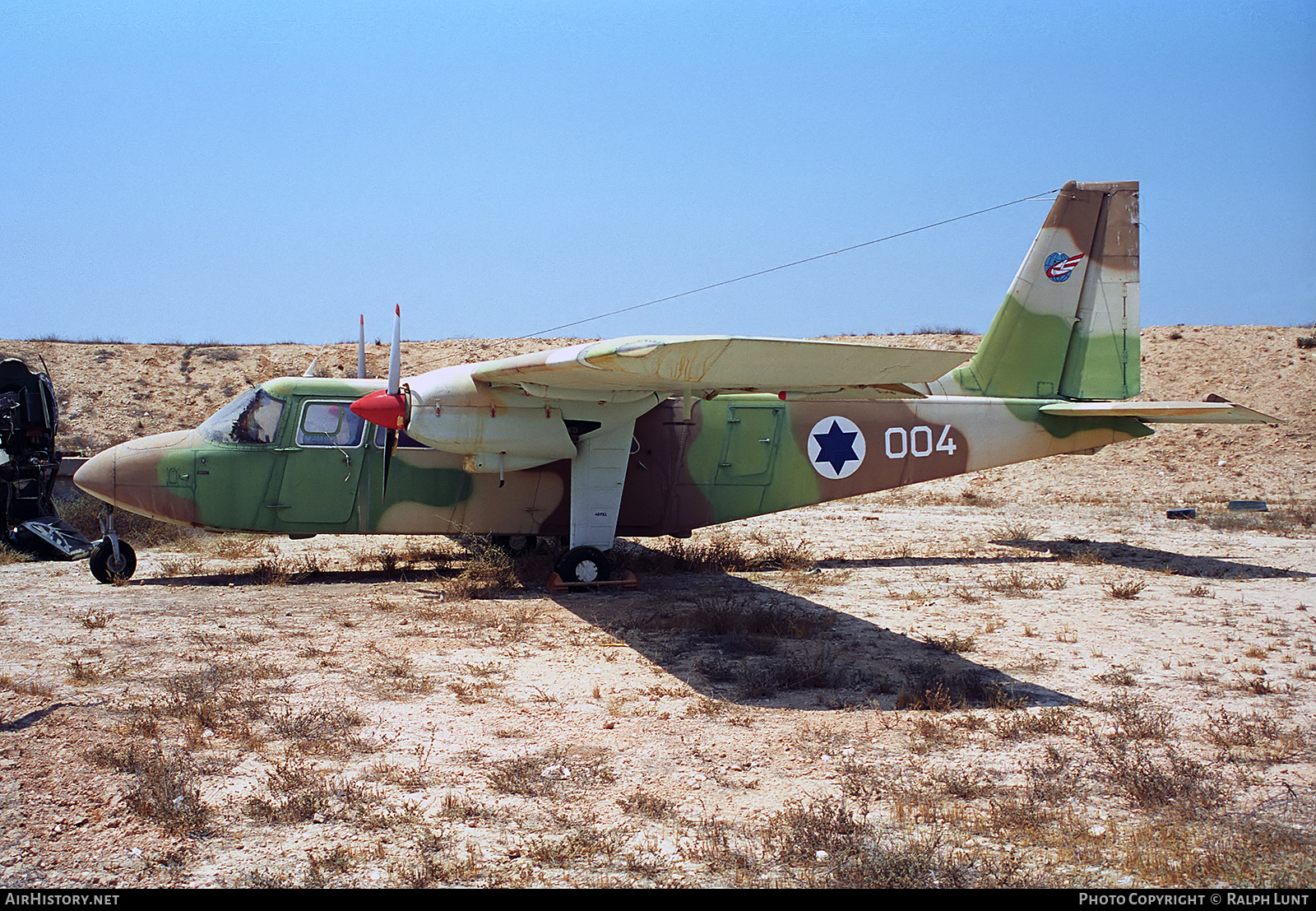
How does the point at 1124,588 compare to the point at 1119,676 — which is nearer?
the point at 1119,676

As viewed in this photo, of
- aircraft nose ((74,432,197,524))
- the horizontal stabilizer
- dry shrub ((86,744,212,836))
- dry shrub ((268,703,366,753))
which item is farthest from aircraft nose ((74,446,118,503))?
the horizontal stabilizer

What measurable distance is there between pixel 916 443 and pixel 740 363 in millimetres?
6924

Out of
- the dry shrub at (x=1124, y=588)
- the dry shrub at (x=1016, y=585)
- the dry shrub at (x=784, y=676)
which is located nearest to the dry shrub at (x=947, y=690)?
the dry shrub at (x=784, y=676)

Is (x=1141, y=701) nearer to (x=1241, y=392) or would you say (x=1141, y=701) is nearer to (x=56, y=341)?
(x=1241, y=392)

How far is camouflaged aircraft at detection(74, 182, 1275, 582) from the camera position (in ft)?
36.7

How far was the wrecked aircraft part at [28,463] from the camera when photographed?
510 inches

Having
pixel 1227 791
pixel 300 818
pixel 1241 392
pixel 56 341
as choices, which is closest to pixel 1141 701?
pixel 1227 791

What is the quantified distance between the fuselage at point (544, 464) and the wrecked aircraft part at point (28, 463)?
1959mm

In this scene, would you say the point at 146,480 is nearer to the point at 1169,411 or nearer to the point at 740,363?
the point at 740,363

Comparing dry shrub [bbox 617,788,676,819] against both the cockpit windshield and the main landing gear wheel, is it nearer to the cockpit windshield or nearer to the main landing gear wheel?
the main landing gear wheel

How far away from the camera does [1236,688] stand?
721 centimetres

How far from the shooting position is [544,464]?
12.6 m

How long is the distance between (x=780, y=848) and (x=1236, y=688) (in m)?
4.92

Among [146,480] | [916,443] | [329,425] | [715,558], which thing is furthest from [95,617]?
[916,443]
